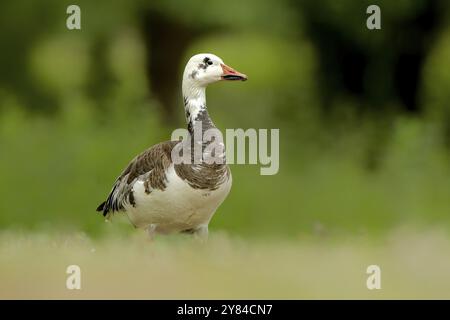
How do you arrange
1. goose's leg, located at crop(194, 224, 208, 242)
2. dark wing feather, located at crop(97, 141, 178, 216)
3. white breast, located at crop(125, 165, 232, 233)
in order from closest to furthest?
white breast, located at crop(125, 165, 232, 233) → dark wing feather, located at crop(97, 141, 178, 216) → goose's leg, located at crop(194, 224, 208, 242)

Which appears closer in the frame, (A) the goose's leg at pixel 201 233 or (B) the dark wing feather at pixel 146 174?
(B) the dark wing feather at pixel 146 174

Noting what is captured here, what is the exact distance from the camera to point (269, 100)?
16312 millimetres

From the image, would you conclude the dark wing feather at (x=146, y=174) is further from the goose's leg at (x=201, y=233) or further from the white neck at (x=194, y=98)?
the goose's leg at (x=201, y=233)

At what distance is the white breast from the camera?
8.31m

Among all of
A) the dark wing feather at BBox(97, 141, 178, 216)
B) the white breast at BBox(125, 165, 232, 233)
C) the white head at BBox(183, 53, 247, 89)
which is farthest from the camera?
the white head at BBox(183, 53, 247, 89)

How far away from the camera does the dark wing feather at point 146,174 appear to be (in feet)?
27.9

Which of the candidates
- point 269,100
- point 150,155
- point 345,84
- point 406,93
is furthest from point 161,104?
point 150,155

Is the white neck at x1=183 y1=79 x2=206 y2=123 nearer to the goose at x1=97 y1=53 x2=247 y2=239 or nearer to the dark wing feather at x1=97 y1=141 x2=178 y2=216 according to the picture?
the goose at x1=97 y1=53 x2=247 y2=239

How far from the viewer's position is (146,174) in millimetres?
8672

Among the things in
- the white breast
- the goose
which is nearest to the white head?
the goose

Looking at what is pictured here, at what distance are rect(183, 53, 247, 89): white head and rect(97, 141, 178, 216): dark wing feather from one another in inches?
26.4

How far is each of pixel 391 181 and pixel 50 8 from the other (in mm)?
6828

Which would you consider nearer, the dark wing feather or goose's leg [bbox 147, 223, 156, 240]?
the dark wing feather

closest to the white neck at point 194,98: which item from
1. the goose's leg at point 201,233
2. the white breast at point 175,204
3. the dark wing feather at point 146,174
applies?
the dark wing feather at point 146,174
